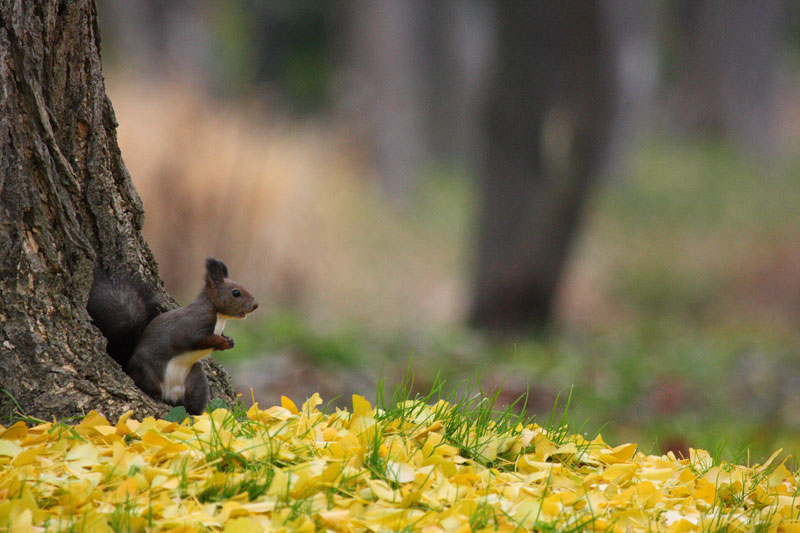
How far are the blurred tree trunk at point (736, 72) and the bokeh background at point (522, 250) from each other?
4.18 meters

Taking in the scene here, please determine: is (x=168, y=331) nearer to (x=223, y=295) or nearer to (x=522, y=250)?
(x=223, y=295)

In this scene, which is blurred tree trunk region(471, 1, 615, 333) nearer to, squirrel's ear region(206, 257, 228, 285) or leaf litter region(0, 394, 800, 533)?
leaf litter region(0, 394, 800, 533)

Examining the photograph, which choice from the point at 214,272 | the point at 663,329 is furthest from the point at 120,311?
the point at 663,329

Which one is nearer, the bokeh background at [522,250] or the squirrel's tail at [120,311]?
the squirrel's tail at [120,311]

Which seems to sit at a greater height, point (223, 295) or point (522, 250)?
point (223, 295)

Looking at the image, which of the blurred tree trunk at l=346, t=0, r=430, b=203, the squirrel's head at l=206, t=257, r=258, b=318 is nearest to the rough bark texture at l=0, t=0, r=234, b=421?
the squirrel's head at l=206, t=257, r=258, b=318

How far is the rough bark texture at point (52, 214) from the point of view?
2.56 m

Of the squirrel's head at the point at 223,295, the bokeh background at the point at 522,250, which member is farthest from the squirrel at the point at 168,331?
the bokeh background at the point at 522,250

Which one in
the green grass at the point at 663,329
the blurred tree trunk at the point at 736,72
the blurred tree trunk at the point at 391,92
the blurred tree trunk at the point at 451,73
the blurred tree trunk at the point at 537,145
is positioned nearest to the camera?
the green grass at the point at 663,329

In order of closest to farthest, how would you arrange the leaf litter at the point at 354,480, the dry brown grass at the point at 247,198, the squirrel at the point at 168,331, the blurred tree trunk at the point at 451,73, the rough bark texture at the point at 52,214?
the leaf litter at the point at 354,480 → the rough bark texture at the point at 52,214 → the squirrel at the point at 168,331 → the dry brown grass at the point at 247,198 → the blurred tree trunk at the point at 451,73

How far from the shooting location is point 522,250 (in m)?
9.16

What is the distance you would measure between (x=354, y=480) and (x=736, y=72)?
23272 millimetres

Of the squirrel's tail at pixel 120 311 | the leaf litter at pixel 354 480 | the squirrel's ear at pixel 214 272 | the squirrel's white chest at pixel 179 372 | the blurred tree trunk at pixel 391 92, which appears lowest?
the leaf litter at pixel 354 480

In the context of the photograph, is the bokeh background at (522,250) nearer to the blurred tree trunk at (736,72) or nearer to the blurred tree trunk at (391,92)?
the blurred tree trunk at (391,92)
